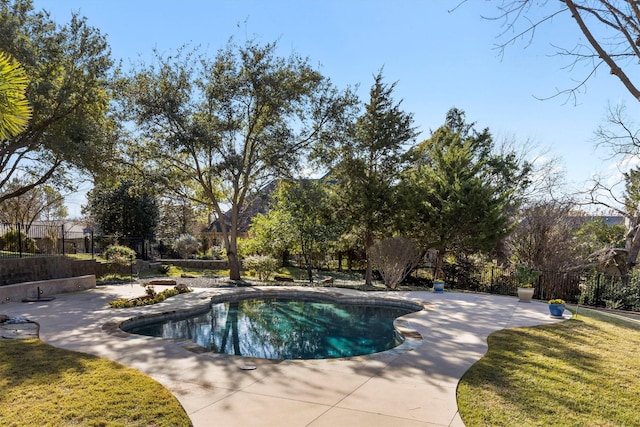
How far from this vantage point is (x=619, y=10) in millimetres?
6133

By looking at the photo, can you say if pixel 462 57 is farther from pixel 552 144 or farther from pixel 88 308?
pixel 552 144

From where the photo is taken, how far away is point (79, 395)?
4586 mm

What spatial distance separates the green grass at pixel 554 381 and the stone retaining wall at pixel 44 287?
40.5 feet

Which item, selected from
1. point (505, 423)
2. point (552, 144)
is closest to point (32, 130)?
point (505, 423)

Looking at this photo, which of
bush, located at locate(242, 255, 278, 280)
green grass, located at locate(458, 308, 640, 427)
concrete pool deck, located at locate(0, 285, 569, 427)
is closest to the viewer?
concrete pool deck, located at locate(0, 285, 569, 427)

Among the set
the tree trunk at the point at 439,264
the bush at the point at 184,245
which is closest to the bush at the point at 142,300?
the tree trunk at the point at 439,264

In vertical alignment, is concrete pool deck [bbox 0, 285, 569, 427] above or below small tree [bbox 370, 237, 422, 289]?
below

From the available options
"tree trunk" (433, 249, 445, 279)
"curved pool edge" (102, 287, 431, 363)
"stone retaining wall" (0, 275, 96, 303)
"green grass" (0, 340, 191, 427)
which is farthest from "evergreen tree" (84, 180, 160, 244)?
"green grass" (0, 340, 191, 427)

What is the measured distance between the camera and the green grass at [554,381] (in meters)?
4.38

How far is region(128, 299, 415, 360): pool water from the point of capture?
847 cm

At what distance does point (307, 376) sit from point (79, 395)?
2759 mm

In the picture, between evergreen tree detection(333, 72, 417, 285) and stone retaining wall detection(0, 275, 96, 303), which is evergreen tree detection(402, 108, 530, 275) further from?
stone retaining wall detection(0, 275, 96, 303)

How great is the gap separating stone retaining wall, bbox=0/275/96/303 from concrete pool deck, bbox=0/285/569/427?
207 centimetres

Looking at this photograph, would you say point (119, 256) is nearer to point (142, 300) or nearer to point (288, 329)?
point (142, 300)
